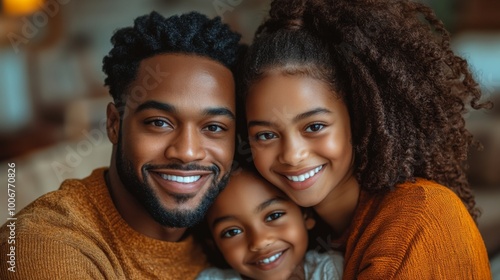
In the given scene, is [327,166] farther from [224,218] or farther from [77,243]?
[77,243]

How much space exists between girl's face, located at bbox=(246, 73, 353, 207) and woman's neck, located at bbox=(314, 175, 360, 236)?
0.06m

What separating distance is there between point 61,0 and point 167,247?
4.91 meters

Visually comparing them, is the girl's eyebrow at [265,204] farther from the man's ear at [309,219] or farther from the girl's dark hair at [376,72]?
the girl's dark hair at [376,72]

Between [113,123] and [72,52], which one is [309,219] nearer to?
[113,123]

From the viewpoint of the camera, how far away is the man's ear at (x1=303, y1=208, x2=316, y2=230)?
216cm

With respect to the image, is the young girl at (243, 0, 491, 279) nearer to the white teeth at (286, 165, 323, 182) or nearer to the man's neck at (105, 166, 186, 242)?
the white teeth at (286, 165, 323, 182)

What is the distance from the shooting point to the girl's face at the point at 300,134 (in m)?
1.91

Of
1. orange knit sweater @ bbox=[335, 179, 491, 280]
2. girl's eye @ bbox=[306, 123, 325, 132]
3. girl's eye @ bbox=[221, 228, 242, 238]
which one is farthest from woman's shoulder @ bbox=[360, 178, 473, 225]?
girl's eye @ bbox=[221, 228, 242, 238]

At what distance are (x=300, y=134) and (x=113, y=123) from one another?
56cm

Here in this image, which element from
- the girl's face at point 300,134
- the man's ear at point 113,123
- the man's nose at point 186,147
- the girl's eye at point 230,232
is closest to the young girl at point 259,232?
the girl's eye at point 230,232

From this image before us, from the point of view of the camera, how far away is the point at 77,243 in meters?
1.74

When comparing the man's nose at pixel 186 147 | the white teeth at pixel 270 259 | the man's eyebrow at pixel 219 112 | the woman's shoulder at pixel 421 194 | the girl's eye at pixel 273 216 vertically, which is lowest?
the white teeth at pixel 270 259

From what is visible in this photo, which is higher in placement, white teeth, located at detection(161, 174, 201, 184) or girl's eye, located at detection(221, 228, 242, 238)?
white teeth, located at detection(161, 174, 201, 184)

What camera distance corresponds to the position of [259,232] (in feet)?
6.76
